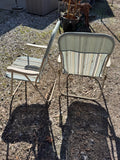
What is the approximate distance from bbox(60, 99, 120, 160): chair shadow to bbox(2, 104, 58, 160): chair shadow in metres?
0.21

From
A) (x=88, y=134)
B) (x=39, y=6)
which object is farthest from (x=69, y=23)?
(x=88, y=134)

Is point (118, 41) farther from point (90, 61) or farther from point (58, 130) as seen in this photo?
point (58, 130)

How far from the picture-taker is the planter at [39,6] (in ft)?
20.2

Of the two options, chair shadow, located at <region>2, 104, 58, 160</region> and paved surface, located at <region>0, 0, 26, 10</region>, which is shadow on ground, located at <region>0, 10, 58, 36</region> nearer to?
paved surface, located at <region>0, 0, 26, 10</region>

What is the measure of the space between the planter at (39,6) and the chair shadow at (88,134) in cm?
510

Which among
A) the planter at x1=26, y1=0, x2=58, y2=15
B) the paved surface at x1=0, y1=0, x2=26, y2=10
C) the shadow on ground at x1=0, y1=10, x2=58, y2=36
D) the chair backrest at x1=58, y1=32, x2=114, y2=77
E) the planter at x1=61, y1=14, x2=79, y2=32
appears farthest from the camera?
the paved surface at x1=0, y1=0, x2=26, y2=10

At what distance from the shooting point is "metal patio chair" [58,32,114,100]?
1.91 m

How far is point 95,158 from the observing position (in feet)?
6.19

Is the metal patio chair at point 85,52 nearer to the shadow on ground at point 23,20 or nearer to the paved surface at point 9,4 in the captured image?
the shadow on ground at point 23,20

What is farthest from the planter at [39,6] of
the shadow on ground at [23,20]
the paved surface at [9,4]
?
the paved surface at [9,4]

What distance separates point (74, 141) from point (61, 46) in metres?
1.34

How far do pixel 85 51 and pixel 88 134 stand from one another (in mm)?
1197

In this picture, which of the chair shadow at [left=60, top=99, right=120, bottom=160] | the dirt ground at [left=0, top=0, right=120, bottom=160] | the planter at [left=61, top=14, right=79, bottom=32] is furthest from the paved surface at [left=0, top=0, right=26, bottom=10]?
the chair shadow at [left=60, top=99, right=120, bottom=160]

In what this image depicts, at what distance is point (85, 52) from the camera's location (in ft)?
6.97
